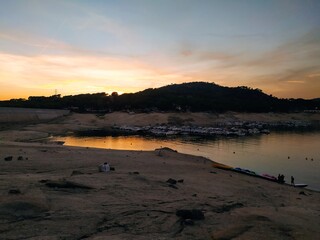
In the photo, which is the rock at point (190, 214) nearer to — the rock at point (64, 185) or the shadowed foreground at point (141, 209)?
the shadowed foreground at point (141, 209)

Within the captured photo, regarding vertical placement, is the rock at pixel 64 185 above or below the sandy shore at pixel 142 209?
above

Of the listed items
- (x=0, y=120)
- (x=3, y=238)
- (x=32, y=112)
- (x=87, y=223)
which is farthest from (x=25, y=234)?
(x=32, y=112)

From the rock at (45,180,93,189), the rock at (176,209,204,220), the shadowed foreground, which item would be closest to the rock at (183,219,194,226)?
the shadowed foreground

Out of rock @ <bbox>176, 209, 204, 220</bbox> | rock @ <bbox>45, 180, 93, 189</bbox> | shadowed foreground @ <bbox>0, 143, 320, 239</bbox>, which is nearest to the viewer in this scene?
shadowed foreground @ <bbox>0, 143, 320, 239</bbox>

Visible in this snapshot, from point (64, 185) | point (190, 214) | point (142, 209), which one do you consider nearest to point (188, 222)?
point (190, 214)

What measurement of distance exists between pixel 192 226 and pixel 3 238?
6.51m

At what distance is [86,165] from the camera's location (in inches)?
1009

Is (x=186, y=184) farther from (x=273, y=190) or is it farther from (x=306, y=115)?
(x=306, y=115)

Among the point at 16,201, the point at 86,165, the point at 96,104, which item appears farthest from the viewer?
the point at 96,104

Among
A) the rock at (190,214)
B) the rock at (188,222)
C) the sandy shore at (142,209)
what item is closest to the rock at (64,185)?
the sandy shore at (142,209)

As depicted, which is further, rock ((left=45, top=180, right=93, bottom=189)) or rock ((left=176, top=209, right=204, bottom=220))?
rock ((left=45, top=180, right=93, bottom=189))

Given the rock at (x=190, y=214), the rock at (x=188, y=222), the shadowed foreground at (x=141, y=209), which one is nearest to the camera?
the shadowed foreground at (x=141, y=209)

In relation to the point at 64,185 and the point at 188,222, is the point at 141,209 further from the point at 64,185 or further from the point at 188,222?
the point at 64,185

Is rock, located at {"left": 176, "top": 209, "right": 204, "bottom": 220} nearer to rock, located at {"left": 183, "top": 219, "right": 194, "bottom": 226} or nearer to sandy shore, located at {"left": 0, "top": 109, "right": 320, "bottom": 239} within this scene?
sandy shore, located at {"left": 0, "top": 109, "right": 320, "bottom": 239}
